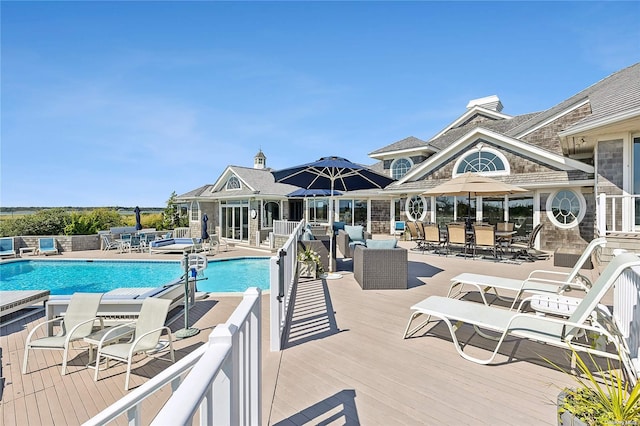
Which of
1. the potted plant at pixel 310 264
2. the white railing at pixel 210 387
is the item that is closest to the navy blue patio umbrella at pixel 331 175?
the potted plant at pixel 310 264

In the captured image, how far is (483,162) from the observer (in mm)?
13734

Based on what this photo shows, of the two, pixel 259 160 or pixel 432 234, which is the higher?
pixel 259 160

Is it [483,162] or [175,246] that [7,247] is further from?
[483,162]

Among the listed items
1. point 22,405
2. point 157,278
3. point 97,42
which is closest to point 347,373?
point 22,405

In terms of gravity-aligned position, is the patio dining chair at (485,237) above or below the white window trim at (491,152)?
below

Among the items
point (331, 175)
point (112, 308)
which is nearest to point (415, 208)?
point (331, 175)

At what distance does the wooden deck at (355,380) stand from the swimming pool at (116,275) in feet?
20.0

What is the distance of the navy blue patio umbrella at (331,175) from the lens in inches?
302

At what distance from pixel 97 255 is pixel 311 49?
14859 mm

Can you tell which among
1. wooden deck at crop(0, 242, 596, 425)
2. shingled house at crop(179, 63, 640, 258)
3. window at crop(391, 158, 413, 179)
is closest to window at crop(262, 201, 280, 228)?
shingled house at crop(179, 63, 640, 258)

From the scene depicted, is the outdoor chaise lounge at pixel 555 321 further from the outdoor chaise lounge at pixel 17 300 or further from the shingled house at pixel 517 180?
the outdoor chaise lounge at pixel 17 300

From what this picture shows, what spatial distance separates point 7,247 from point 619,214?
25.1 meters

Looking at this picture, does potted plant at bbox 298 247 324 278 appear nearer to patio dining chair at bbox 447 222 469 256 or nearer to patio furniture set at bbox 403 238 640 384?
patio furniture set at bbox 403 238 640 384

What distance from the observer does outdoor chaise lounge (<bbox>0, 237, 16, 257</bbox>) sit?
48.4ft
